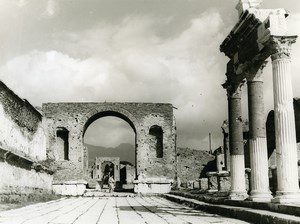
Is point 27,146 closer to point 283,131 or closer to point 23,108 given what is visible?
point 23,108

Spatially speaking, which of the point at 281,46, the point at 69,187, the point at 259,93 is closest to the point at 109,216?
the point at 259,93

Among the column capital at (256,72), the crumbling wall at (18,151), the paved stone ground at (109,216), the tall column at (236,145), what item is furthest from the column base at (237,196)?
the crumbling wall at (18,151)

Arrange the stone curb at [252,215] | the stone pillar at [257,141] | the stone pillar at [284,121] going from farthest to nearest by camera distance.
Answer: the stone pillar at [257,141], the stone pillar at [284,121], the stone curb at [252,215]

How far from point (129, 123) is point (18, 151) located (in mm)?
12832

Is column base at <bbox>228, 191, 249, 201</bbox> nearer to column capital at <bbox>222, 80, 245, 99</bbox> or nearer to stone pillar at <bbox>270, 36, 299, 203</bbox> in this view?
column capital at <bbox>222, 80, 245, 99</bbox>

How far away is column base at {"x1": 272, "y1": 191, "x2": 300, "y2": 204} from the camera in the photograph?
30.2 feet

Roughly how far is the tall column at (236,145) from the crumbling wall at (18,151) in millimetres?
6776

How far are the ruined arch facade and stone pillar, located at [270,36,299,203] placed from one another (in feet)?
63.3

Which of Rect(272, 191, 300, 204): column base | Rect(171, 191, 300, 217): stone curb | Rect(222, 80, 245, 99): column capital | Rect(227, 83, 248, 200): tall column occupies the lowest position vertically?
Rect(171, 191, 300, 217): stone curb

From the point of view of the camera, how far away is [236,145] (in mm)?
13430

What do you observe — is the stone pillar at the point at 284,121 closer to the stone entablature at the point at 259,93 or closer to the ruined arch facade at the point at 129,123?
the stone entablature at the point at 259,93

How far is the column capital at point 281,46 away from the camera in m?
10.0

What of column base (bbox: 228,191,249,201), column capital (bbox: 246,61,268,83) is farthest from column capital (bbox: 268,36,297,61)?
column base (bbox: 228,191,249,201)

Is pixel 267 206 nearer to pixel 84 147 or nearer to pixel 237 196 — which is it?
pixel 237 196
